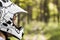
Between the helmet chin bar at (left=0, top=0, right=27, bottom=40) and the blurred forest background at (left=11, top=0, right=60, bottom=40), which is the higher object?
the helmet chin bar at (left=0, top=0, right=27, bottom=40)

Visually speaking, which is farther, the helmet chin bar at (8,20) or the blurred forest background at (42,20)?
the blurred forest background at (42,20)

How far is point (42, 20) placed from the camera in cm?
336

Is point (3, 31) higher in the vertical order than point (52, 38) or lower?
higher

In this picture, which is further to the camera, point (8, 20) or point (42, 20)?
point (42, 20)

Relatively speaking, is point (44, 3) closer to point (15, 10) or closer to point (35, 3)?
point (35, 3)

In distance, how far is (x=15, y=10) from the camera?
98cm

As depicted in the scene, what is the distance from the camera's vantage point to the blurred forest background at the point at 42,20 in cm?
312

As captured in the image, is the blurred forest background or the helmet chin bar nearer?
the helmet chin bar

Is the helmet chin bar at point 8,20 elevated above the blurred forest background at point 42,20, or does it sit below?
above

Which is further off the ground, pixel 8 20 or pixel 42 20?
pixel 8 20

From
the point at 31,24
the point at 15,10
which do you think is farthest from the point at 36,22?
the point at 15,10

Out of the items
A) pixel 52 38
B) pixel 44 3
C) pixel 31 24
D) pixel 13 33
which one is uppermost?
pixel 13 33

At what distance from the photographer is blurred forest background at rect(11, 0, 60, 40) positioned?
3.12 metres

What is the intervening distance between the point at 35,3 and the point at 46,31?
38 cm
